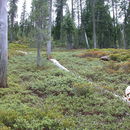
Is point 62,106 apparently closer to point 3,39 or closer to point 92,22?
point 3,39

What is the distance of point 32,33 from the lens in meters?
14.5

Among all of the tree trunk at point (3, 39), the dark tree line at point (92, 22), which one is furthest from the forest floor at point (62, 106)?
the dark tree line at point (92, 22)

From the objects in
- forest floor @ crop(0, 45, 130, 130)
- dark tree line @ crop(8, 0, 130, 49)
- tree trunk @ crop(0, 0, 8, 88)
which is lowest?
forest floor @ crop(0, 45, 130, 130)

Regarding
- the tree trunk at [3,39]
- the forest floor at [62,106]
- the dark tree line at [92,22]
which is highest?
the dark tree line at [92,22]

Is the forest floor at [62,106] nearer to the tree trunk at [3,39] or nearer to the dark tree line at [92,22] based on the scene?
the tree trunk at [3,39]

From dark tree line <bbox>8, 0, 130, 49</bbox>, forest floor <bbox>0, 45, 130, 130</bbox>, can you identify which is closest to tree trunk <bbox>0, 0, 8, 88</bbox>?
forest floor <bbox>0, 45, 130, 130</bbox>

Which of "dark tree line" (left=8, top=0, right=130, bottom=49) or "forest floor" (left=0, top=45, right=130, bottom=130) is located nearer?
"forest floor" (left=0, top=45, right=130, bottom=130)

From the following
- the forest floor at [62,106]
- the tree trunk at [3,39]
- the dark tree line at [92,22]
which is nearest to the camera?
the forest floor at [62,106]

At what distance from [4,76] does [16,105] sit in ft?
8.33

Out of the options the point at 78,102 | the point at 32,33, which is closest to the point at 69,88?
the point at 78,102

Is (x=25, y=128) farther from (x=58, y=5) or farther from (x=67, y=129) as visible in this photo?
(x=58, y=5)

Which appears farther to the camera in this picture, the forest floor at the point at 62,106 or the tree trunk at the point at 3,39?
the tree trunk at the point at 3,39

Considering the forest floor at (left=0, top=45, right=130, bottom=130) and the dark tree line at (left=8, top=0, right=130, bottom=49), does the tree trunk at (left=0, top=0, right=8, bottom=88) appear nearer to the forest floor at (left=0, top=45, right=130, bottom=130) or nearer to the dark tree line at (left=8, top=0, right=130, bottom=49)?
the forest floor at (left=0, top=45, right=130, bottom=130)

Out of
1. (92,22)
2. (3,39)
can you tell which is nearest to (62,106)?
(3,39)
